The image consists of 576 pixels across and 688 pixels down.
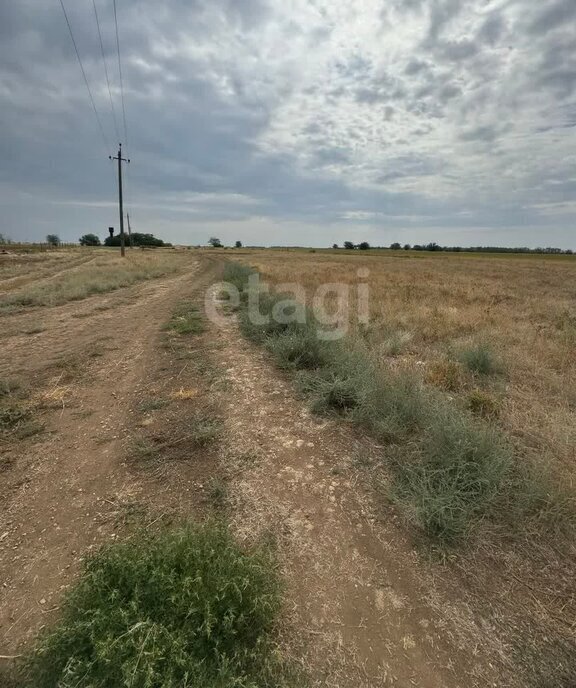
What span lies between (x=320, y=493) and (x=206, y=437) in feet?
4.61

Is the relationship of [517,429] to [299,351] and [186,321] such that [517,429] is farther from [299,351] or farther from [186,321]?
[186,321]

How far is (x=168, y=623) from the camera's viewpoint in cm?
188

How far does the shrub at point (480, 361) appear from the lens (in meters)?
6.28

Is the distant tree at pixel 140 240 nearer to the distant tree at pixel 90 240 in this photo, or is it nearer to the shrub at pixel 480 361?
the distant tree at pixel 90 240

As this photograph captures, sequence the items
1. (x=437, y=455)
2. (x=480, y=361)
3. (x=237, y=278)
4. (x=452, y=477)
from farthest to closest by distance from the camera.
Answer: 1. (x=237, y=278)
2. (x=480, y=361)
3. (x=437, y=455)
4. (x=452, y=477)

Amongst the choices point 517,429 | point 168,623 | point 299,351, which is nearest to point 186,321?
point 299,351

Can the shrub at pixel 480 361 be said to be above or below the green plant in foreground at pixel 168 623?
above

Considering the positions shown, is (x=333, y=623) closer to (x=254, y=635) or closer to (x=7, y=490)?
(x=254, y=635)

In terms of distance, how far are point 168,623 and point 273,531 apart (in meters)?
1.03

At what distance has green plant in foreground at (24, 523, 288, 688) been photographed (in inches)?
66.1

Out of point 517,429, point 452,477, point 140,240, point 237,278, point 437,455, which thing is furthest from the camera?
point 140,240

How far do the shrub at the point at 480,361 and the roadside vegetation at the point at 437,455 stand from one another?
1617mm

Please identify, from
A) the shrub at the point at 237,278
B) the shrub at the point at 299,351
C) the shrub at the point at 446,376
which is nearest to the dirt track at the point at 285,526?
the shrub at the point at 299,351

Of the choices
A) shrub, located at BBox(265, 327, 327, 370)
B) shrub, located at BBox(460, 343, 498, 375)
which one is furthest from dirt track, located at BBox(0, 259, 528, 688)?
shrub, located at BBox(460, 343, 498, 375)
